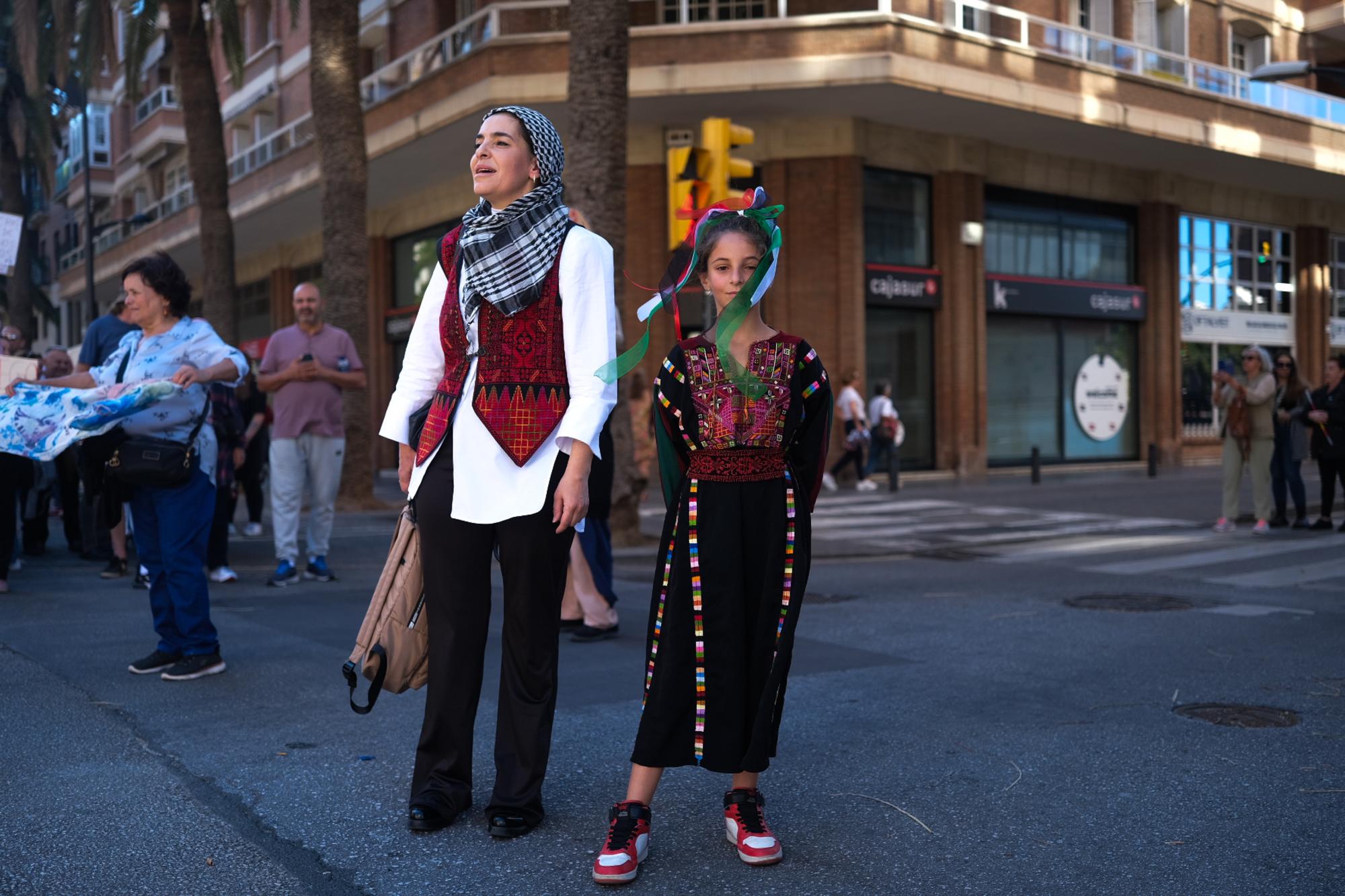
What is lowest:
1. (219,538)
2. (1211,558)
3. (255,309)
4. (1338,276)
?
(1211,558)

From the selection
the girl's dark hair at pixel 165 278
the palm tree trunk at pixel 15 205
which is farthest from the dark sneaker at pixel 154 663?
the palm tree trunk at pixel 15 205

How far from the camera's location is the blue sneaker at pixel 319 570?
30.2 feet

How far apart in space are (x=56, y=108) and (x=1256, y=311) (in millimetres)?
32420

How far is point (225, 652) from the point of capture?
6.31 meters

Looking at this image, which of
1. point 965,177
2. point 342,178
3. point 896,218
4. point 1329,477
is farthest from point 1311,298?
point 342,178

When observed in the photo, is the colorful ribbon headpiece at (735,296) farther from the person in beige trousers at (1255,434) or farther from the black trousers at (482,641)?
the person in beige trousers at (1255,434)

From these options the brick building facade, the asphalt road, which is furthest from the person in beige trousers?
the brick building facade

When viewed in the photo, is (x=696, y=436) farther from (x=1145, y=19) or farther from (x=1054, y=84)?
(x=1145, y=19)

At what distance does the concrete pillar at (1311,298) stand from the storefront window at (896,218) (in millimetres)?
12501

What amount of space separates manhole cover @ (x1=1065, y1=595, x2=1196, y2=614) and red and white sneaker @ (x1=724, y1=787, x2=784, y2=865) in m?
4.96

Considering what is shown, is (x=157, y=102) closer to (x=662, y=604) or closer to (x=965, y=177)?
(x=965, y=177)

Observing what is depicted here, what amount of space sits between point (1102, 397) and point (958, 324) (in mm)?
5038

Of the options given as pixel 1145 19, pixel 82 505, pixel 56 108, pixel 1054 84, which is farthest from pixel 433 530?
pixel 56 108

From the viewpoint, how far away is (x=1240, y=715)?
501 cm
